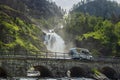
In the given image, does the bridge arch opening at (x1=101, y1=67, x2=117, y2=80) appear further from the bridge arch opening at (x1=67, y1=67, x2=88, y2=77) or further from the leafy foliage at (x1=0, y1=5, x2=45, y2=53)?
the leafy foliage at (x1=0, y1=5, x2=45, y2=53)

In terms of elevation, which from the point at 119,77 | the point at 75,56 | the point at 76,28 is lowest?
the point at 119,77

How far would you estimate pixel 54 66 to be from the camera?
70.1 meters

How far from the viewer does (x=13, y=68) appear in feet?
204

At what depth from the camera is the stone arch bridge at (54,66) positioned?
204 feet

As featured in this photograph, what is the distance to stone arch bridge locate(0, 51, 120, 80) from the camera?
204ft

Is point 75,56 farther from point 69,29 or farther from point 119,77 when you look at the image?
point 69,29

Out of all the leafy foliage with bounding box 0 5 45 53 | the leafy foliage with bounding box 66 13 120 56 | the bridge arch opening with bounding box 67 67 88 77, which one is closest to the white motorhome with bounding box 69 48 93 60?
the bridge arch opening with bounding box 67 67 88 77

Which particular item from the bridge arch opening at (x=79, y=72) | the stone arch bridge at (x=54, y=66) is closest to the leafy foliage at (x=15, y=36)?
the bridge arch opening at (x=79, y=72)

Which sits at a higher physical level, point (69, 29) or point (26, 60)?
point (69, 29)

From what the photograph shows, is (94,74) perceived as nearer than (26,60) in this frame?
No

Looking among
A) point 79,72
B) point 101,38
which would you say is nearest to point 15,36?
point 101,38

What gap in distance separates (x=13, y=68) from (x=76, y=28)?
91235 mm

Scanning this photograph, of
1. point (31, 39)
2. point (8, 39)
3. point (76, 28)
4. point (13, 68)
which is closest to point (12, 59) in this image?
point (13, 68)

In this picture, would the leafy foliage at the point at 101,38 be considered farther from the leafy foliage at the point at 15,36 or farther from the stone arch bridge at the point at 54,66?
the stone arch bridge at the point at 54,66
